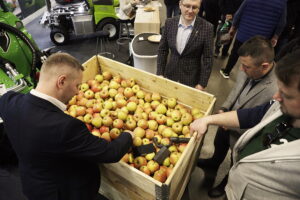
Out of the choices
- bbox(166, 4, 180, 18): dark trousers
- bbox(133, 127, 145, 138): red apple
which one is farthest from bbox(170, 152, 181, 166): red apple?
bbox(166, 4, 180, 18): dark trousers

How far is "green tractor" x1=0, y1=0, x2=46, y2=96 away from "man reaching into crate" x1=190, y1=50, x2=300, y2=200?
7.87 feet

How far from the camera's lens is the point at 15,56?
2.92 metres

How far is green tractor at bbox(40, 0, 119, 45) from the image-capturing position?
4.84 metres

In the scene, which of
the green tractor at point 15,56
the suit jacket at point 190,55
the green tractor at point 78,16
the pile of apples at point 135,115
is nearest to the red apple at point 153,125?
the pile of apples at point 135,115

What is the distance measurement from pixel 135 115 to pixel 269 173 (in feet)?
3.84

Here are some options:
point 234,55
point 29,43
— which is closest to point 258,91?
point 234,55

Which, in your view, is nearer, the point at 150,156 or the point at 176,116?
the point at 150,156

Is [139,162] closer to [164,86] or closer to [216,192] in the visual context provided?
[164,86]

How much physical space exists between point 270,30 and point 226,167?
2.07 metres

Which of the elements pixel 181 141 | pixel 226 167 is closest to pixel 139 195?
Answer: pixel 181 141

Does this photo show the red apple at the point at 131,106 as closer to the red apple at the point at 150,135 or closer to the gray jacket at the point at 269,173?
the red apple at the point at 150,135

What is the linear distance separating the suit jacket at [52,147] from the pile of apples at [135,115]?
337 mm

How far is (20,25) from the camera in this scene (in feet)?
10.7

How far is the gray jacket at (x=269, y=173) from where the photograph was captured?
37.3 inches
